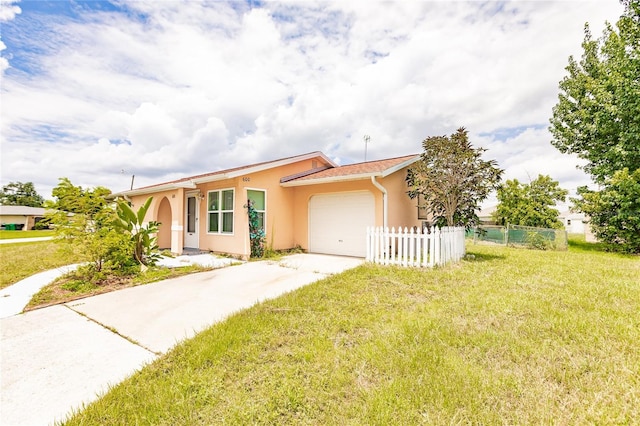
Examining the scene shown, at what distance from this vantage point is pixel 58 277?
23.2 feet

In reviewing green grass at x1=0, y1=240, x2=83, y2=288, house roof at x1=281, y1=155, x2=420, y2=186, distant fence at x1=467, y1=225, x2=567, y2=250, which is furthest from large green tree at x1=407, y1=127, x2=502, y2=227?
green grass at x1=0, y1=240, x2=83, y2=288

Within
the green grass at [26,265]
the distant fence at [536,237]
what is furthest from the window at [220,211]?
the distant fence at [536,237]

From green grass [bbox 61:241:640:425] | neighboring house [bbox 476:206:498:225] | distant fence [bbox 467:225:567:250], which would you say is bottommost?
green grass [bbox 61:241:640:425]

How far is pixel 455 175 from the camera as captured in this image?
8930 mm

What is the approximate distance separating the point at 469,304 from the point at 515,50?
28.2ft

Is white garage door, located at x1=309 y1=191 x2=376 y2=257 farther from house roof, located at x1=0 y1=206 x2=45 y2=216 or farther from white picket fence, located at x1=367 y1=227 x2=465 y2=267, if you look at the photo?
house roof, located at x1=0 y1=206 x2=45 y2=216

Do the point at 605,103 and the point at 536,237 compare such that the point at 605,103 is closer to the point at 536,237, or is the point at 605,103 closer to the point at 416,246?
the point at 536,237

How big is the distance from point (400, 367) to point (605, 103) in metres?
19.8

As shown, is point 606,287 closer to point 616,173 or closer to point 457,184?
point 457,184

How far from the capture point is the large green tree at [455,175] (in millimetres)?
8758

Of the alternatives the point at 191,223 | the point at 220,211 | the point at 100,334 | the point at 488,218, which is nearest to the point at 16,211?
the point at 191,223

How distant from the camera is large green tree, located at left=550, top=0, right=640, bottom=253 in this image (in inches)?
531

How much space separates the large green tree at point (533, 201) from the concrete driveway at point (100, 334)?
704 inches

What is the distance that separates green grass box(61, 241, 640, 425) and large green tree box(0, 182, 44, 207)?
2720 inches
